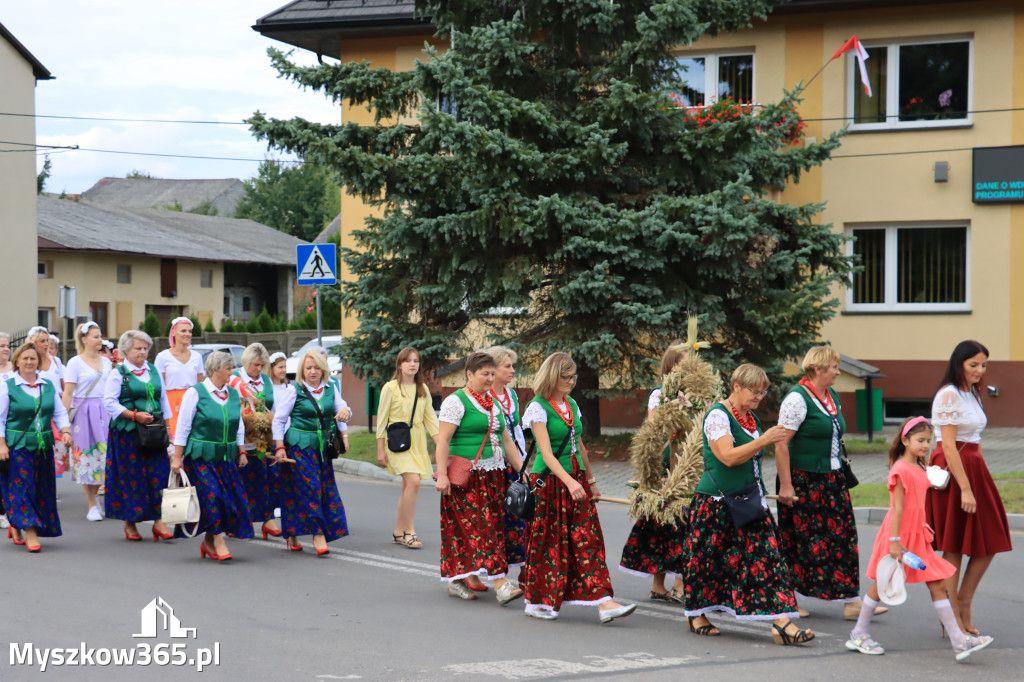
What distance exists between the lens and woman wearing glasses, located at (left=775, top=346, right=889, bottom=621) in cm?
713

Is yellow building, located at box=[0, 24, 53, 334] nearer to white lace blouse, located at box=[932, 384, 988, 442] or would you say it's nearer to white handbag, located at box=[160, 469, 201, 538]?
white handbag, located at box=[160, 469, 201, 538]

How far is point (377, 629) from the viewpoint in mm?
A: 6945

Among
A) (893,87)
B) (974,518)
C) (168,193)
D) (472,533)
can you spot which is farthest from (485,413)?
(168,193)

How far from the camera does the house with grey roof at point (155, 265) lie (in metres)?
46.3

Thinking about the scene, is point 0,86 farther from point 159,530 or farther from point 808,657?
point 808,657

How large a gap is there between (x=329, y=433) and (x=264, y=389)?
3.56ft

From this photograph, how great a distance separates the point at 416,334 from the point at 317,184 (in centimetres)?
7612

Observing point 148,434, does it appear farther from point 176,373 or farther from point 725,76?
point 725,76

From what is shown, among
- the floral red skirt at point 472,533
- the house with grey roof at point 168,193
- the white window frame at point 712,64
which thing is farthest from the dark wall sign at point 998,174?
the house with grey roof at point 168,193

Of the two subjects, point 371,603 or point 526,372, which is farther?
point 526,372

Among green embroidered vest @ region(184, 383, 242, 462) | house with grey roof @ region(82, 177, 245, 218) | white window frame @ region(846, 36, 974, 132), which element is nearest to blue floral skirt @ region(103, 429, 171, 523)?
green embroidered vest @ region(184, 383, 242, 462)

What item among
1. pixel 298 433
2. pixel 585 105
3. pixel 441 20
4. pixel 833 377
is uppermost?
pixel 441 20

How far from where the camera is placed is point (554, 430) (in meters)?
7.10

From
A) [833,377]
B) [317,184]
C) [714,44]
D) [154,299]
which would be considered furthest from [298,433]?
[317,184]
